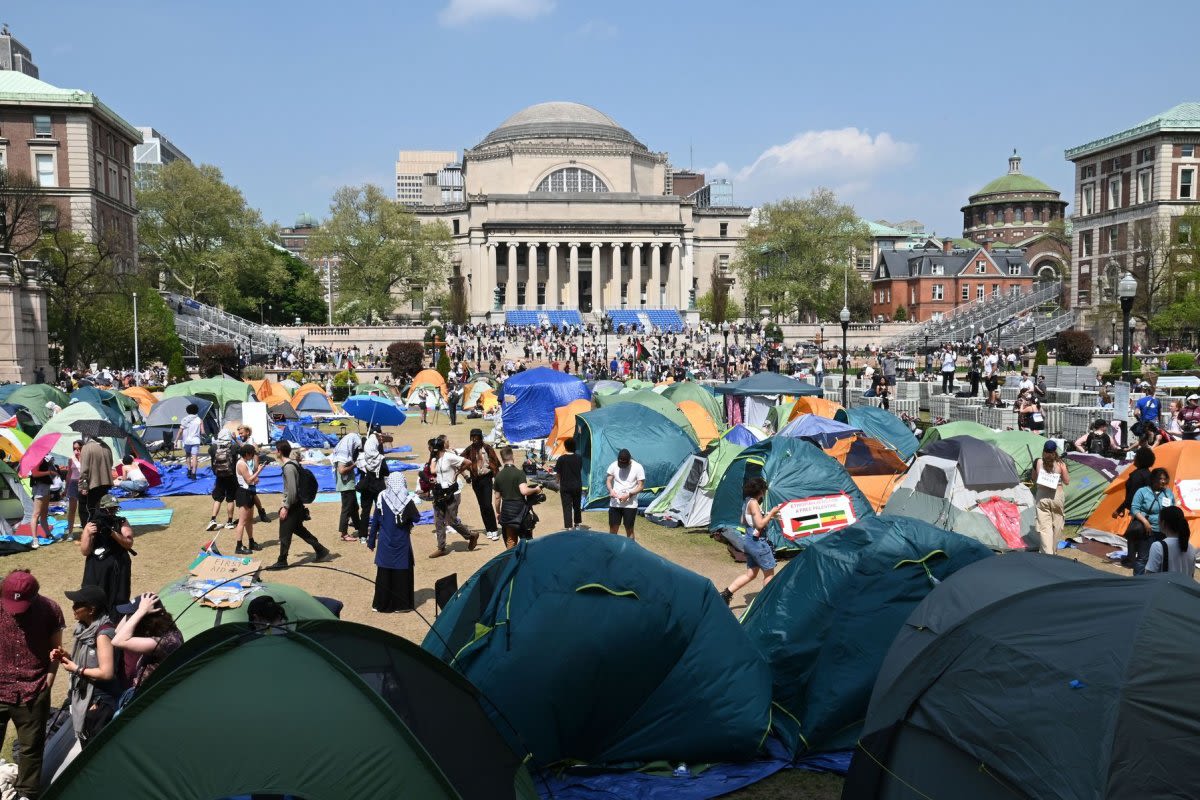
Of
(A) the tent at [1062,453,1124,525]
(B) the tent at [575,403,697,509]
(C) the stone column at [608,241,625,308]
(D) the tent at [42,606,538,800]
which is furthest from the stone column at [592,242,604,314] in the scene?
(D) the tent at [42,606,538,800]

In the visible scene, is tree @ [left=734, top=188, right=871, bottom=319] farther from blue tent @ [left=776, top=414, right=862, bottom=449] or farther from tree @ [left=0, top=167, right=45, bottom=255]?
blue tent @ [left=776, top=414, right=862, bottom=449]

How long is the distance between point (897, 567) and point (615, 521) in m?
6.00

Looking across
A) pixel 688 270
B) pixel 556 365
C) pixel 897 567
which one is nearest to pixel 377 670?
pixel 897 567

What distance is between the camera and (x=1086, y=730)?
4.92 metres

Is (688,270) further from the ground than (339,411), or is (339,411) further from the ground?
(688,270)

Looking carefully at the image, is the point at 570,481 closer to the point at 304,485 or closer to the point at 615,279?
the point at 304,485

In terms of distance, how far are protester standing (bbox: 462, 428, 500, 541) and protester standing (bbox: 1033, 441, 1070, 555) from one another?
7294 millimetres

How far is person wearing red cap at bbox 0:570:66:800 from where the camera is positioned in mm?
6152

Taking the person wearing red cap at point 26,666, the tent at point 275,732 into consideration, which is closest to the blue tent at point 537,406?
the person wearing red cap at point 26,666

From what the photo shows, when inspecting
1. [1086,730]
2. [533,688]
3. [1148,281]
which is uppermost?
[1148,281]

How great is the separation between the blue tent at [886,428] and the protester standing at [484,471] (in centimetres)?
793

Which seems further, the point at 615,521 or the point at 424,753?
the point at 615,521

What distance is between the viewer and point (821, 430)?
18.1 m

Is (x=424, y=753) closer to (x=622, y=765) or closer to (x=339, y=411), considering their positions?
(x=622, y=765)
